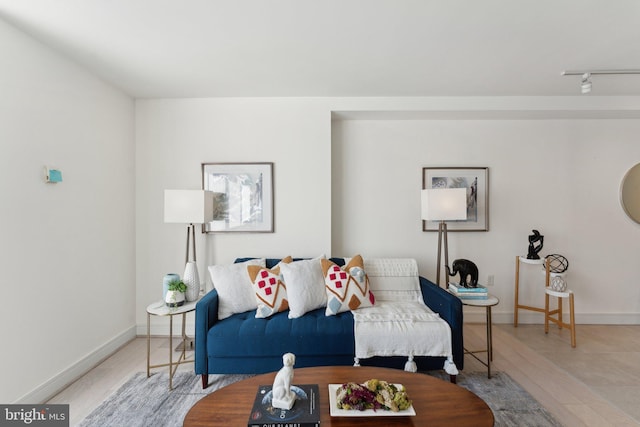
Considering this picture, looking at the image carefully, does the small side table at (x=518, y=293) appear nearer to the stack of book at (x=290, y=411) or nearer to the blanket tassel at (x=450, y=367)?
the blanket tassel at (x=450, y=367)

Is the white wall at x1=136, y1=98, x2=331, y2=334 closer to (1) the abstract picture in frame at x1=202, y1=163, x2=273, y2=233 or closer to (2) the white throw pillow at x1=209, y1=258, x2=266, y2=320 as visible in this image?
(1) the abstract picture in frame at x1=202, y1=163, x2=273, y2=233

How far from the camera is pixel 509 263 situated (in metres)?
3.53

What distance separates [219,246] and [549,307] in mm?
3787

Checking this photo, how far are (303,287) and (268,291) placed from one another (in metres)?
0.29

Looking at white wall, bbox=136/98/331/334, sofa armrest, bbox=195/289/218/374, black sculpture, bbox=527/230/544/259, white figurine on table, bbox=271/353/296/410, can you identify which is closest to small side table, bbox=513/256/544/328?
black sculpture, bbox=527/230/544/259

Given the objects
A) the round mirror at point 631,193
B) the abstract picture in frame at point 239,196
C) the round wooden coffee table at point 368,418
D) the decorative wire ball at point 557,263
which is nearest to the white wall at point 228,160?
the abstract picture in frame at point 239,196

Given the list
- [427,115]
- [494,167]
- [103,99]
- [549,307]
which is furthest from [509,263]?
[103,99]

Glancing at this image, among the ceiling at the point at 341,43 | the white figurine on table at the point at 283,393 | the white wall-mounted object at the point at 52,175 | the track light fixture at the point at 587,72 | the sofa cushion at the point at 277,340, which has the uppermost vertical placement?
the ceiling at the point at 341,43

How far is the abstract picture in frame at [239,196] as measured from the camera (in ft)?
10.7

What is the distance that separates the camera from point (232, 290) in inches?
100

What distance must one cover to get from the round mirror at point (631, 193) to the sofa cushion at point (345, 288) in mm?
3218

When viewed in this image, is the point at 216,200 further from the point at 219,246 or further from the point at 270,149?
the point at 270,149

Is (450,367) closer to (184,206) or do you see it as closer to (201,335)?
(201,335)

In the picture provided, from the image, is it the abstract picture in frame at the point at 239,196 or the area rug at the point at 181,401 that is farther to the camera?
the abstract picture in frame at the point at 239,196
